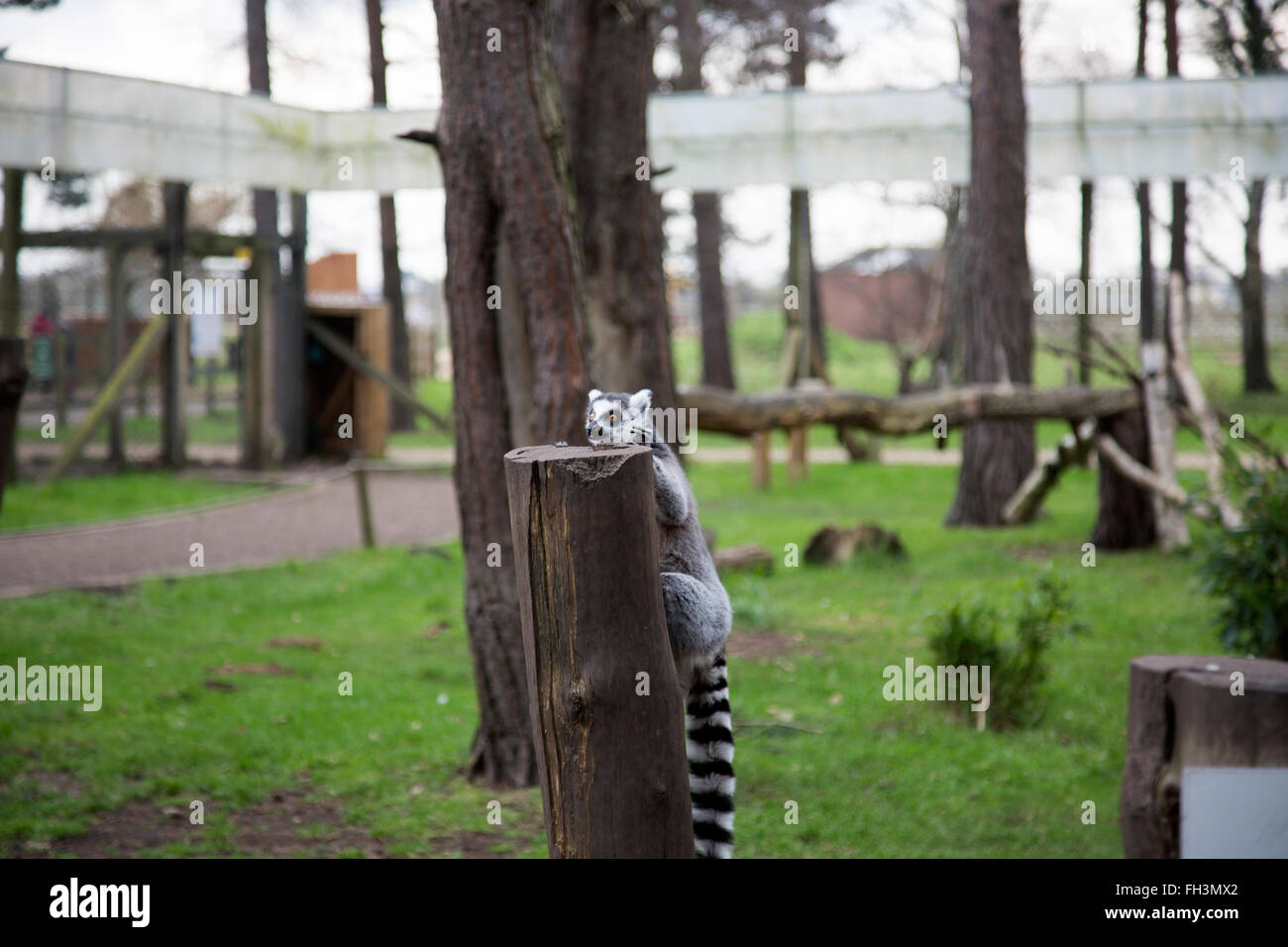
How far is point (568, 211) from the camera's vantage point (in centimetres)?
539

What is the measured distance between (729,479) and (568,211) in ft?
36.9

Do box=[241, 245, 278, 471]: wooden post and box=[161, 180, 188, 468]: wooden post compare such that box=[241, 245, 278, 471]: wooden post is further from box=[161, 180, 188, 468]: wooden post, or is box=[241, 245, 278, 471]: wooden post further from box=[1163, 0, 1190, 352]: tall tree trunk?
box=[1163, 0, 1190, 352]: tall tree trunk

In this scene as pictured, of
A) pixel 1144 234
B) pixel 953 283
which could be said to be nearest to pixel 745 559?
pixel 1144 234

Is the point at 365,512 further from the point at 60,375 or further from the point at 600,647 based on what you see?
the point at 600,647

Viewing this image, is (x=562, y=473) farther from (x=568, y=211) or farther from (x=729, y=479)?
(x=729, y=479)

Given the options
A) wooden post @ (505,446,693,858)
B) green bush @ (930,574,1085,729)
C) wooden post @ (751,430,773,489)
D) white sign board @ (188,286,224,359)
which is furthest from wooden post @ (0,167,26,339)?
wooden post @ (505,446,693,858)

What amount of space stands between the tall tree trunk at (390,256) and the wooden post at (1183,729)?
1569 centimetres

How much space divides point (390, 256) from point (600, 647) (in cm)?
1942

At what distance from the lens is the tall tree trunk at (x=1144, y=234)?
1866 cm

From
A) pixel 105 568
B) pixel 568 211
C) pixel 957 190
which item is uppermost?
pixel 957 190

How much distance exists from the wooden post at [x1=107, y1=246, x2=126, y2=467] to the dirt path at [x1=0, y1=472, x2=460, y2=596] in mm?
2361

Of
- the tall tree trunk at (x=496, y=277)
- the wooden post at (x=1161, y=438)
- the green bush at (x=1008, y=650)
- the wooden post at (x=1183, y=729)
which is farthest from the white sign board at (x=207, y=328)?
the wooden post at (x=1183, y=729)
